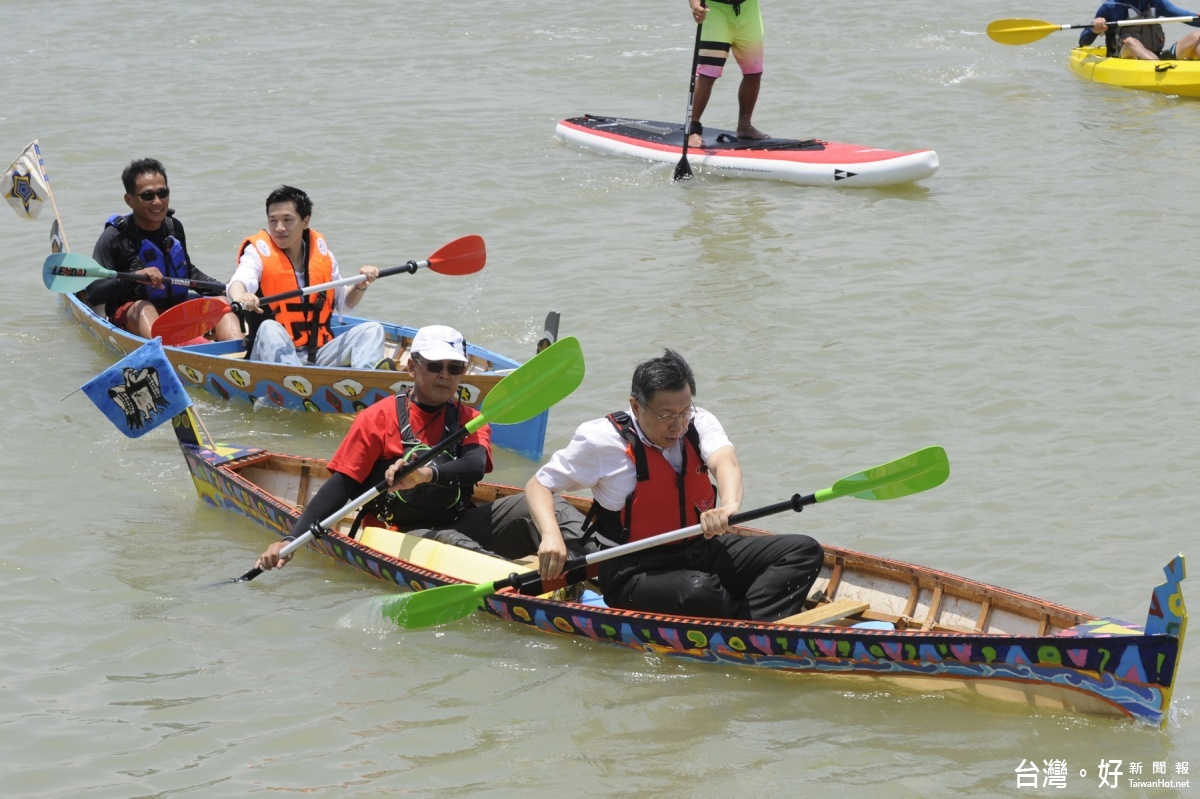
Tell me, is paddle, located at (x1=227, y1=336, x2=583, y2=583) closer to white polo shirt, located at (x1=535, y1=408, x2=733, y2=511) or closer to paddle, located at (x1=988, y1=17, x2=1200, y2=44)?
white polo shirt, located at (x1=535, y1=408, x2=733, y2=511)

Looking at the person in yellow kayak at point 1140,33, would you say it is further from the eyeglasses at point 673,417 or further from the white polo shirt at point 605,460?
the eyeglasses at point 673,417

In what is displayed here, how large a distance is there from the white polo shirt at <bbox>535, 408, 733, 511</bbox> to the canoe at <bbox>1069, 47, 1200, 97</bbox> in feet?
38.5

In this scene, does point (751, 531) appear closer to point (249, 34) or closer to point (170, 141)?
point (170, 141)

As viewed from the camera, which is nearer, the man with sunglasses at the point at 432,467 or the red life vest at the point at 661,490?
the red life vest at the point at 661,490

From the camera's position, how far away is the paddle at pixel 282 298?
27.0 feet

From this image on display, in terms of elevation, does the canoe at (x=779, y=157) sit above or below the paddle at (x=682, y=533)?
above

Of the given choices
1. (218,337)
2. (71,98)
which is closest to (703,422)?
(218,337)

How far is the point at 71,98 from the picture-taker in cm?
1653

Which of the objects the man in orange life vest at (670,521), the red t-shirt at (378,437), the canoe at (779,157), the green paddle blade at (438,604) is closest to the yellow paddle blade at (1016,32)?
the canoe at (779,157)

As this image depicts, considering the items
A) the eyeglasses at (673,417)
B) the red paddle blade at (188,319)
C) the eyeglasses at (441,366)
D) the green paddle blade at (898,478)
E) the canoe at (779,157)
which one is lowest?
the green paddle blade at (898,478)

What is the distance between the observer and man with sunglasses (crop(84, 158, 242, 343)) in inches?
342

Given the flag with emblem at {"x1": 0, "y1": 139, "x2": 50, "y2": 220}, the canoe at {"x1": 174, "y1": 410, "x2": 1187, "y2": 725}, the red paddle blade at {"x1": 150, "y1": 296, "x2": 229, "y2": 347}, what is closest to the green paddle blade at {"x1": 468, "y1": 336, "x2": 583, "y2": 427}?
the canoe at {"x1": 174, "y1": 410, "x2": 1187, "y2": 725}

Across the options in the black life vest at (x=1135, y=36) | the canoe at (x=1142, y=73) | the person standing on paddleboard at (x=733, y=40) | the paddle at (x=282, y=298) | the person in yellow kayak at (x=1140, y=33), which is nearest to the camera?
the paddle at (x=282, y=298)

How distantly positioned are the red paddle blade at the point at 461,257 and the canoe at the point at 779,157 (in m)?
4.68
